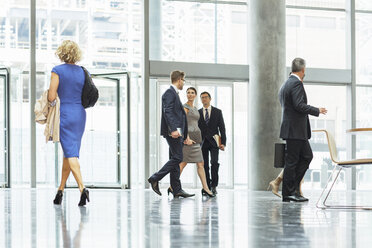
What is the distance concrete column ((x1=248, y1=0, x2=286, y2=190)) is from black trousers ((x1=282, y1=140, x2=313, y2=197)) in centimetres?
529

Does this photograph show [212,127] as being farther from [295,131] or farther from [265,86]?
[265,86]

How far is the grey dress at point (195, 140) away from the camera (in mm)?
8945

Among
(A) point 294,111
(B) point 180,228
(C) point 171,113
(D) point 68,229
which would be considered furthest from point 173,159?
(D) point 68,229

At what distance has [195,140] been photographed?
9.01 metres

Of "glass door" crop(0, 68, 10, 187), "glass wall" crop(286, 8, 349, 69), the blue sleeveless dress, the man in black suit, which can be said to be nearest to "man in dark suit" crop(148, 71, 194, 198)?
the man in black suit

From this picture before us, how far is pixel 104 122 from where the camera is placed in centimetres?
1375

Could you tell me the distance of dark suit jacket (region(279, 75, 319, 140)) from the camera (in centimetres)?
764

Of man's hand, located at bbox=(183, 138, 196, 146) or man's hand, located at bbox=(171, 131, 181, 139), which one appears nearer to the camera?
man's hand, located at bbox=(171, 131, 181, 139)

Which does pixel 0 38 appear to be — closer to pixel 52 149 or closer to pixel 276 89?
pixel 52 149

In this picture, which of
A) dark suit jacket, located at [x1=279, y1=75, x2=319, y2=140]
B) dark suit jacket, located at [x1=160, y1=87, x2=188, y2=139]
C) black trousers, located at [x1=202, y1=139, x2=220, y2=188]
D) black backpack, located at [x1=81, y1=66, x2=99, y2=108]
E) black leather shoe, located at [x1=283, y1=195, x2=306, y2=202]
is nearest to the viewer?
black backpack, located at [x1=81, y1=66, x2=99, y2=108]

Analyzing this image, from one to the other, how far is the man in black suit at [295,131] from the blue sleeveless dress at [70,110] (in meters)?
2.42

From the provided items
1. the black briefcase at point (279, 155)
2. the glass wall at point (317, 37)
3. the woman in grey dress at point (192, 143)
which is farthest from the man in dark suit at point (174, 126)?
the glass wall at point (317, 37)

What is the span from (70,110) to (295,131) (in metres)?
2.60

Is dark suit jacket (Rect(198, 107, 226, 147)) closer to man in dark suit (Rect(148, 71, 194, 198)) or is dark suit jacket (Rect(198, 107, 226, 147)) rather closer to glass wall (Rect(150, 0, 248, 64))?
man in dark suit (Rect(148, 71, 194, 198))
